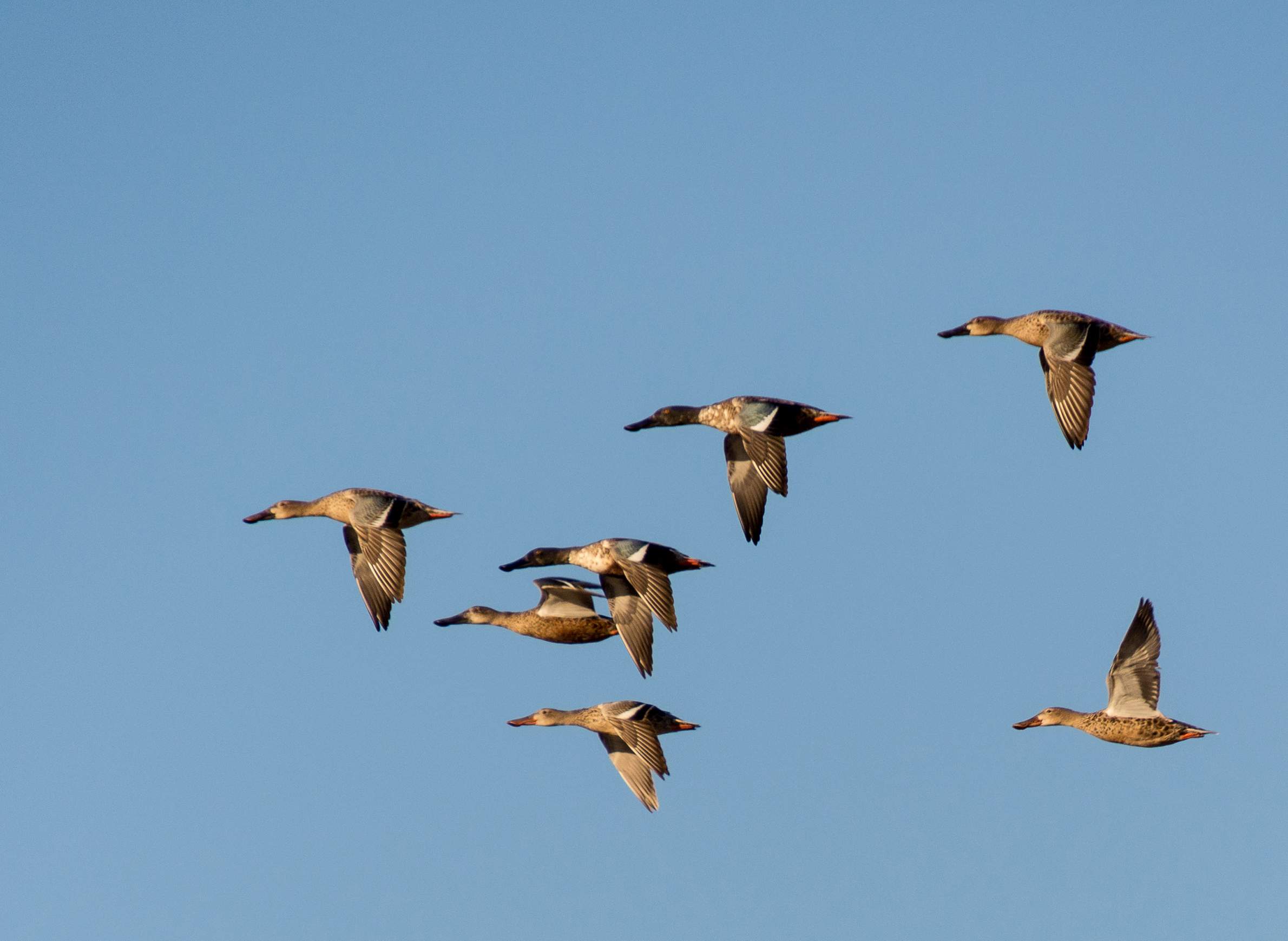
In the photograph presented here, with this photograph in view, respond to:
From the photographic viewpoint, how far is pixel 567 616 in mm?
Answer: 25469

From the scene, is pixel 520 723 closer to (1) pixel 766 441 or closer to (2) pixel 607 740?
(2) pixel 607 740

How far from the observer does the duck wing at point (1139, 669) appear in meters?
24.0

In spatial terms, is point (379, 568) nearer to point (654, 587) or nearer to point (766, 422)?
point (654, 587)

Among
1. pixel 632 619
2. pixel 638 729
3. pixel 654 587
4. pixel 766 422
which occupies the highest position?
pixel 766 422

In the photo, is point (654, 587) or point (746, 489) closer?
point (654, 587)

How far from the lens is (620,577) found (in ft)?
79.6

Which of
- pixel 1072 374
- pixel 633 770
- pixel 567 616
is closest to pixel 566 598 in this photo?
pixel 567 616

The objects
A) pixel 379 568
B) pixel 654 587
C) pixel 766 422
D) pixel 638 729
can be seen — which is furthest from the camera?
pixel 638 729

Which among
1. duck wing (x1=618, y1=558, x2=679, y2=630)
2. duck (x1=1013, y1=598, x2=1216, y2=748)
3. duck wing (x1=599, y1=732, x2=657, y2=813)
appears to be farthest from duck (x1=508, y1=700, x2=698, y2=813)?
duck (x1=1013, y1=598, x2=1216, y2=748)

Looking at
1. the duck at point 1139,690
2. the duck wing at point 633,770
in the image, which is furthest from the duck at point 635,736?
the duck at point 1139,690

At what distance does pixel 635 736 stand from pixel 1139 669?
19.9ft

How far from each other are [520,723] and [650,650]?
4.43 meters

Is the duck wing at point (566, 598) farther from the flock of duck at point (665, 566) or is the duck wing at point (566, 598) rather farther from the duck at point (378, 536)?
the duck at point (378, 536)

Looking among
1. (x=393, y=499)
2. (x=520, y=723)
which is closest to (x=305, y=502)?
(x=393, y=499)
